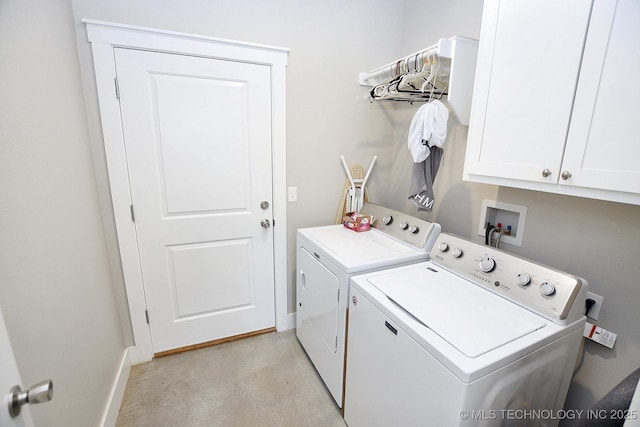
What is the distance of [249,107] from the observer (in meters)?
1.92

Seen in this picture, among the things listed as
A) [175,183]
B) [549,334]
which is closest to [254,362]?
[175,183]

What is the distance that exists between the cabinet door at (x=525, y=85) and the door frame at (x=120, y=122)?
1228mm

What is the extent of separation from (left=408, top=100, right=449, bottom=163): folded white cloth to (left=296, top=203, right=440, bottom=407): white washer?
1.48 feet

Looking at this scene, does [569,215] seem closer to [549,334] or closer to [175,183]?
[549,334]

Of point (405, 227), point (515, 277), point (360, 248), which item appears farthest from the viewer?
point (405, 227)

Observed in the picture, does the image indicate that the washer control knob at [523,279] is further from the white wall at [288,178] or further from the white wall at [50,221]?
the white wall at [50,221]

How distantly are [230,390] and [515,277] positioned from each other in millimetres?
1724

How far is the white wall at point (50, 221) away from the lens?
0.89 metres

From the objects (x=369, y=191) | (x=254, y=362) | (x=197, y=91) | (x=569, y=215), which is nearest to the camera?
(x=569, y=215)

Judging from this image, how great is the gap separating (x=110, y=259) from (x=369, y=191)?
1.90 m

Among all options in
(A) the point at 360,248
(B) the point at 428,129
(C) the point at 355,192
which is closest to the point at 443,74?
(B) the point at 428,129

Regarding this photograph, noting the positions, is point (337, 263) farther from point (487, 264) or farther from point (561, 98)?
point (561, 98)

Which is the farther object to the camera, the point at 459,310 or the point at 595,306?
the point at 595,306

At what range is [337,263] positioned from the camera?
4.98 feet
